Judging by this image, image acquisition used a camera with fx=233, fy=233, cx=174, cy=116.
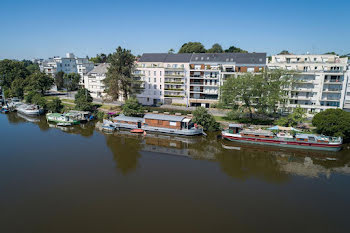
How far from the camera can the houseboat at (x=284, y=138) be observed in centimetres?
4153

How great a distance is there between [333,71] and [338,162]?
2718cm

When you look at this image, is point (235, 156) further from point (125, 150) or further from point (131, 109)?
point (131, 109)

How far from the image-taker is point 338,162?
126 ft

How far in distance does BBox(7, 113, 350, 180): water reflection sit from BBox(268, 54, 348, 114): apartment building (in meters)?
19.1

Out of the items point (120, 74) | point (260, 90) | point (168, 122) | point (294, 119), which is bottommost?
point (168, 122)

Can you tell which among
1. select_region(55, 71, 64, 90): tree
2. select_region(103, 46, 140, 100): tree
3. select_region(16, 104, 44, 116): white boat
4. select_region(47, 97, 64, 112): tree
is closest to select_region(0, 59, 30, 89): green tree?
select_region(55, 71, 64, 90): tree

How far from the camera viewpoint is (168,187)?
98.6ft

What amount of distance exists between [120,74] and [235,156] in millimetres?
42314

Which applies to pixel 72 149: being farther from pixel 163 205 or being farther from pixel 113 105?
pixel 113 105

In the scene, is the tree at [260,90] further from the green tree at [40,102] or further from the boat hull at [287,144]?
the green tree at [40,102]

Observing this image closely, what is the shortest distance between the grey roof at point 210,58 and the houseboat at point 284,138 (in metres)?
25.7

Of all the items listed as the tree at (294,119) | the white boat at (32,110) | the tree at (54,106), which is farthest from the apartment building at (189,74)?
the white boat at (32,110)

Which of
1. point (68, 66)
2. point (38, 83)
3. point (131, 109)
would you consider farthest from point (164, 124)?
point (68, 66)

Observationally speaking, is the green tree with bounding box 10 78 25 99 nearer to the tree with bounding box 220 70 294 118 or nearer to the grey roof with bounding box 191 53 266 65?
the grey roof with bounding box 191 53 266 65
